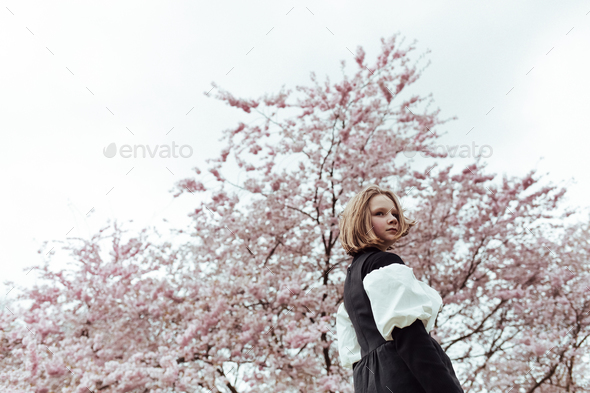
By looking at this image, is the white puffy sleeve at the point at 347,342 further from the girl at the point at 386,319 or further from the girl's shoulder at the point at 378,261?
the girl's shoulder at the point at 378,261

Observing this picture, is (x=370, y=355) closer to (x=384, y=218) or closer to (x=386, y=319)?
(x=386, y=319)

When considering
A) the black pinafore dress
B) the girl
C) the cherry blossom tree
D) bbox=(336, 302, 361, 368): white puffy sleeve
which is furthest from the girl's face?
the cherry blossom tree

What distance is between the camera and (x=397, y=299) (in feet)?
3.57

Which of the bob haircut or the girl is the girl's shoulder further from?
the bob haircut

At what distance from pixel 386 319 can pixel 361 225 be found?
39 centimetres

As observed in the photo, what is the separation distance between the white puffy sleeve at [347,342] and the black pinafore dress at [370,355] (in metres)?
0.03

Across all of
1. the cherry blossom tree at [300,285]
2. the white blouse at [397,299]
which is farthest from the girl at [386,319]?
the cherry blossom tree at [300,285]

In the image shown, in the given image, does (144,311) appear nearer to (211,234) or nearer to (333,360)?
(211,234)

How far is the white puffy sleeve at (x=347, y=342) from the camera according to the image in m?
1.33

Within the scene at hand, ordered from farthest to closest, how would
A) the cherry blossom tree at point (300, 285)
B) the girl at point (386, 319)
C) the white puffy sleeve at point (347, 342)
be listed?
the cherry blossom tree at point (300, 285) → the white puffy sleeve at point (347, 342) → the girl at point (386, 319)

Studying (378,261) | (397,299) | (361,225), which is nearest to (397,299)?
(397,299)

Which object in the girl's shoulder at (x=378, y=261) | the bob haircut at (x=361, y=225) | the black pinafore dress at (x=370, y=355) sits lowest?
the black pinafore dress at (x=370, y=355)

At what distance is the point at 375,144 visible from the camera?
479 centimetres

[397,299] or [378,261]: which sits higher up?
[378,261]
